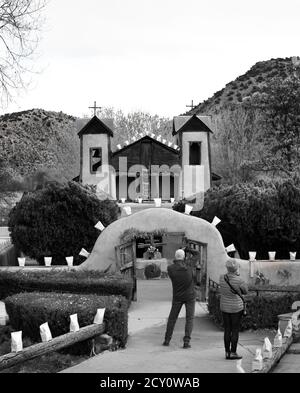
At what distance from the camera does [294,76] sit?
1882 inches

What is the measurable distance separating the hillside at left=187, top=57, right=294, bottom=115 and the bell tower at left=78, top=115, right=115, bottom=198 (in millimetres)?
39886

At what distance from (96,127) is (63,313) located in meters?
29.5

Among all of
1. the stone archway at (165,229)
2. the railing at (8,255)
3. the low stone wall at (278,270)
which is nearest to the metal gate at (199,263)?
the stone archway at (165,229)

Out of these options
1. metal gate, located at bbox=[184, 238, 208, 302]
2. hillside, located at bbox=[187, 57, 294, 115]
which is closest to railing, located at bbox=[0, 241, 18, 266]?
metal gate, located at bbox=[184, 238, 208, 302]

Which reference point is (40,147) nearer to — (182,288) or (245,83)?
(245,83)

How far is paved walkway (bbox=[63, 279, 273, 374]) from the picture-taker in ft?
41.2

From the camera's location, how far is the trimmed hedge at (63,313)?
15.5 meters

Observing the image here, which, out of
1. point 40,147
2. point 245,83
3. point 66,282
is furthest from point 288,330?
point 245,83

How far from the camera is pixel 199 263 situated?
24.0 meters

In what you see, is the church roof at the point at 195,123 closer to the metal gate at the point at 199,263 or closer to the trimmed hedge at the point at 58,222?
the trimmed hedge at the point at 58,222

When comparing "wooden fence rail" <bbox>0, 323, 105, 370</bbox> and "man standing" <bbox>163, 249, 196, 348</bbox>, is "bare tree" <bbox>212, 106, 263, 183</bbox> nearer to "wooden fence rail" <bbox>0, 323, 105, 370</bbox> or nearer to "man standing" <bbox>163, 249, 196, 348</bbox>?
"wooden fence rail" <bbox>0, 323, 105, 370</bbox>
